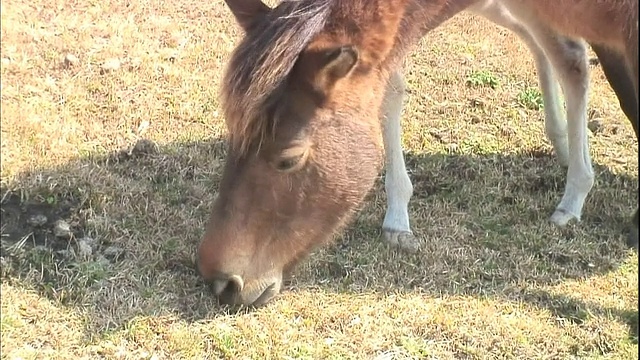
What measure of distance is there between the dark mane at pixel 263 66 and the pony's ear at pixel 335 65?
0.38ft

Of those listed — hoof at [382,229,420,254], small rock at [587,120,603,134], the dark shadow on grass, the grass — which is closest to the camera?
the grass

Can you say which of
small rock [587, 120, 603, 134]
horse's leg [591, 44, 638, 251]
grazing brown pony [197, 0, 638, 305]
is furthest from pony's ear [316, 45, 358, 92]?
small rock [587, 120, 603, 134]

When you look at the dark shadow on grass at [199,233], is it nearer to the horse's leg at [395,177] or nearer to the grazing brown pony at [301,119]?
the horse's leg at [395,177]

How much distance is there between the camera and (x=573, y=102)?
453 cm

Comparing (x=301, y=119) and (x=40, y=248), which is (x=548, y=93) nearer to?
(x=301, y=119)

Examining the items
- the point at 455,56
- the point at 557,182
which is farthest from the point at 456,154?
the point at 455,56

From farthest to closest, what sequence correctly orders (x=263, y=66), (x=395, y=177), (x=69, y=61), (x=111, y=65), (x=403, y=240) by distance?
(x=111, y=65) < (x=69, y=61) < (x=395, y=177) < (x=403, y=240) < (x=263, y=66)

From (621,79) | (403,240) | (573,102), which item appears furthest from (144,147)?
(621,79)

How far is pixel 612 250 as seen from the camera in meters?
4.09

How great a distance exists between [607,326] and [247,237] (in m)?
1.73

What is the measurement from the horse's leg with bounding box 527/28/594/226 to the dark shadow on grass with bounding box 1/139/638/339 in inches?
5.4

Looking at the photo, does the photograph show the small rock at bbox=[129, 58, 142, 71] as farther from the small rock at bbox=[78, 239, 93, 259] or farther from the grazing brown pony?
the grazing brown pony

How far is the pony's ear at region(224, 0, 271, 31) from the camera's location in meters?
3.15

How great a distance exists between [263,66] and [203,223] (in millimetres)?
1335
